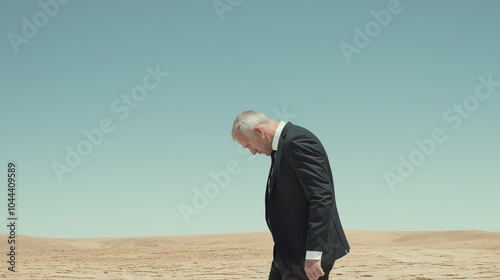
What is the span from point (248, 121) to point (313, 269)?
2.82 feet

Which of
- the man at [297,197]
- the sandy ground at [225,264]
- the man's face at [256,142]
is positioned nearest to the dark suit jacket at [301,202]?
the man at [297,197]

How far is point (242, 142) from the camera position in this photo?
110 inches

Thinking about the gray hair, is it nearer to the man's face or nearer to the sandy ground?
the man's face

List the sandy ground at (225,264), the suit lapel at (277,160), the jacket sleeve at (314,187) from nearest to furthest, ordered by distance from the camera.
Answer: the jacket sleeve at (314,187) → the suit lapel at (277,160) → the sandy ground at (225,264)

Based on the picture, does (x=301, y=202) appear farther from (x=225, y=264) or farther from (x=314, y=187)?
(x=225, y=264)

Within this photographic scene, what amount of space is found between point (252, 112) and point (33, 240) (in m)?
34.3

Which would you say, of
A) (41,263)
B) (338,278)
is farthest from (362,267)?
(41,263)

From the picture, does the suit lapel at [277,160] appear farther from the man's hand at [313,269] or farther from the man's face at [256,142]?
the man's hand at [313,269]

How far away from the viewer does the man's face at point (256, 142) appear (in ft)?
9.03

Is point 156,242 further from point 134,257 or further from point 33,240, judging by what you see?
point 134,257

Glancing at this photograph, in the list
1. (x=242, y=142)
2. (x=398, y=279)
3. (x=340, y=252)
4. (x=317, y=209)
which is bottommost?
(x=398, y=279)

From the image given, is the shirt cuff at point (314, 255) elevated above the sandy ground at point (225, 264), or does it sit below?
above

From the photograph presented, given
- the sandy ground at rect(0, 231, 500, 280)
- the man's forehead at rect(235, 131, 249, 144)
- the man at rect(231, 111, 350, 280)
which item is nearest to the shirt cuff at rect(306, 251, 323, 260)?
the man at rect(231, 111, 350, 280)

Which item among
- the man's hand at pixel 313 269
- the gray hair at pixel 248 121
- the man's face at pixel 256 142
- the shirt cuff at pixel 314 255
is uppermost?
the gray hair at pixel 248 121
